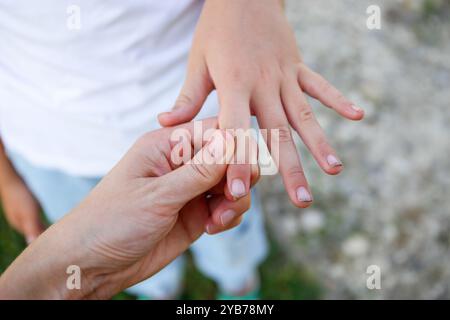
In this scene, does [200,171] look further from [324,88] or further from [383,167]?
[383,167]

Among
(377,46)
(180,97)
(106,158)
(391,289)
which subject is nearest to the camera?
(180,97)

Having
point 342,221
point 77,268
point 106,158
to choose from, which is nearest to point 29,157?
point 106,158

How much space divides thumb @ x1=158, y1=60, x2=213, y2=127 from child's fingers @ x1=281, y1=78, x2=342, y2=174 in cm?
16

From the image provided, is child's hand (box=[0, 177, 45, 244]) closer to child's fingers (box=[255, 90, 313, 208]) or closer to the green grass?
the green grass

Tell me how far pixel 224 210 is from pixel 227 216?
0.01 m

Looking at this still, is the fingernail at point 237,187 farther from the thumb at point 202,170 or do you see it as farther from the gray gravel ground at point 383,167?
the gray gravel ground at point 383,167

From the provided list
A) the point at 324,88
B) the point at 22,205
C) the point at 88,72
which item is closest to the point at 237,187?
the point at 324,88

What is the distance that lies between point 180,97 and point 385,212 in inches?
42.0

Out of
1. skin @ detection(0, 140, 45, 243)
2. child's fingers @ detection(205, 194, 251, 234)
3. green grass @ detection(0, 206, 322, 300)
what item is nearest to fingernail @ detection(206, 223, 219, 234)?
child's fingers @ detection(205, 194, 251, 234)

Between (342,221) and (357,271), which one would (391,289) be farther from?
(342,221)

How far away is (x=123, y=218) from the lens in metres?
0.93

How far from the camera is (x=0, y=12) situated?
112 centimetres

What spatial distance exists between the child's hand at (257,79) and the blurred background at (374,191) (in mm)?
919

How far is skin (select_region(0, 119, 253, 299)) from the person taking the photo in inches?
35.9
